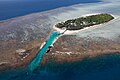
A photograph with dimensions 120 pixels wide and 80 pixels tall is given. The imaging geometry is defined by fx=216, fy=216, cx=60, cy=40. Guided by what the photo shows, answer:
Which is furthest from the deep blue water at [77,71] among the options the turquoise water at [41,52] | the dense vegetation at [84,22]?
the dense vegetation at [84,22]

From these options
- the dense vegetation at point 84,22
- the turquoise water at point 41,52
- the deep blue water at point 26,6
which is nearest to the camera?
the turquoise water at point 41,52

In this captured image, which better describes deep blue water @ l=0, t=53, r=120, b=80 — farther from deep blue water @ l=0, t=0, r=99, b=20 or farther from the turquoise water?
deep blue water @ l=0, t=0, r=99, b=20

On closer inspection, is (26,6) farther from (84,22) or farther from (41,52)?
(41,52)

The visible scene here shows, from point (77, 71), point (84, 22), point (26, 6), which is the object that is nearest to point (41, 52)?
point (77, 71)

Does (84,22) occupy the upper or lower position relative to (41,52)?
upper

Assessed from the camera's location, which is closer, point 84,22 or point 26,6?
point 84,22

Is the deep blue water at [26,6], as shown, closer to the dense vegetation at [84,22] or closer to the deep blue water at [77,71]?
the dense vegetation at [84,22]

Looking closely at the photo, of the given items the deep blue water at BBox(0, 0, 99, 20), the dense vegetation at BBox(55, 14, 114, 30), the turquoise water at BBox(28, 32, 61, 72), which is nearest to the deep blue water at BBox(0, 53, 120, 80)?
the turquoise water at BBox(28, 32, 61, 72)
